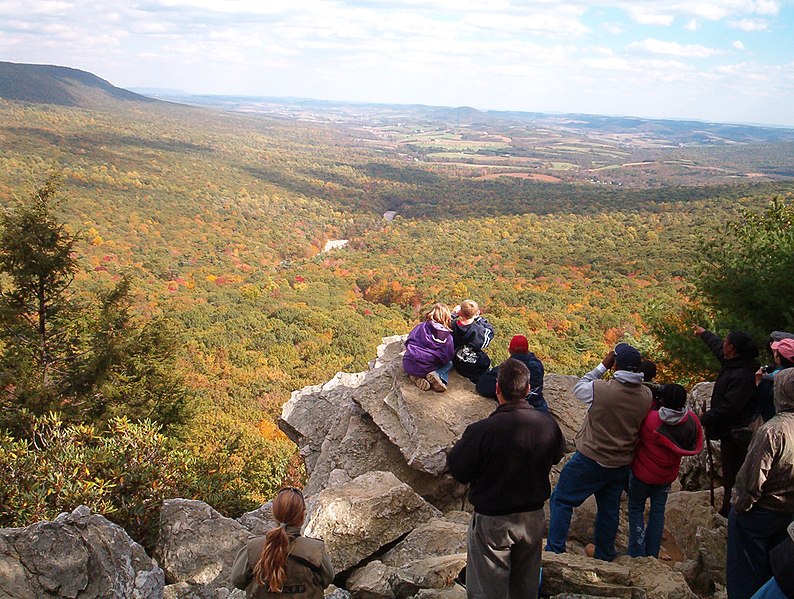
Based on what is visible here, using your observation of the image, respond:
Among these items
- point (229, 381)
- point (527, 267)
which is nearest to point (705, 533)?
point (229, 381)

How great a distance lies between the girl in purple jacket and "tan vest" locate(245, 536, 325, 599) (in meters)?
3.59

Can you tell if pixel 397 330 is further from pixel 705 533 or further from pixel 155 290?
pixel 705 533

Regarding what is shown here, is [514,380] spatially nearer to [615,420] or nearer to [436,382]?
[615,420]

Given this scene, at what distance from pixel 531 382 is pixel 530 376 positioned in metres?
1.34

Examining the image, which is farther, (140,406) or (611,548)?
(140,406)

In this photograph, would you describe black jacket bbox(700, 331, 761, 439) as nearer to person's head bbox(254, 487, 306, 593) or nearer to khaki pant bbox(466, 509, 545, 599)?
khaki pant bbox(466, 509, 545, 599)

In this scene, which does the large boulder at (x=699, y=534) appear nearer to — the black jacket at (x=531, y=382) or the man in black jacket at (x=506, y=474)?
the black jacket at (x=531, y=382)

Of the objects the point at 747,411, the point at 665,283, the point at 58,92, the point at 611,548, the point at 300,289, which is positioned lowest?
the point at 300,289

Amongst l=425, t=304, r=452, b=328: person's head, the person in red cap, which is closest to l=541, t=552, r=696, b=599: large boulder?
the person in red cap

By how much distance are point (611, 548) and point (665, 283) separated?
127 ft

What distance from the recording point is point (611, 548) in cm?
453

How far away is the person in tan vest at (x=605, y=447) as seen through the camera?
13.3 ft

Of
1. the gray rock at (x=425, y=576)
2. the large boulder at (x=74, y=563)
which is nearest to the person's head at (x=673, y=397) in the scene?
the gray rock at (x=425, y=576)

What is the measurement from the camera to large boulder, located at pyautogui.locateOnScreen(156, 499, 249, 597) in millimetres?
4961
